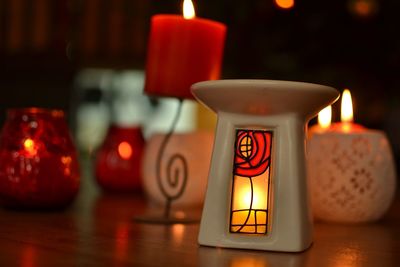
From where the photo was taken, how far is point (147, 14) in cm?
260

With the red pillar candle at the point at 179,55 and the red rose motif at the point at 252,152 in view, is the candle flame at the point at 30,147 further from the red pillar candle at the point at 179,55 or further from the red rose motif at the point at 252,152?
the red rose motif at the point at 252,152

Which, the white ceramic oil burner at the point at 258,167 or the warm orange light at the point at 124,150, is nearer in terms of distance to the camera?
the white ceramic oil burner at the point at 258,167

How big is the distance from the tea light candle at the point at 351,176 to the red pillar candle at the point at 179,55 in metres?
0.20

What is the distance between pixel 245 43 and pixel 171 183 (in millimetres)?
1685

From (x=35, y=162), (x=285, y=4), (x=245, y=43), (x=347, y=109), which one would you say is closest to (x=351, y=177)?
(x=347, y=109)

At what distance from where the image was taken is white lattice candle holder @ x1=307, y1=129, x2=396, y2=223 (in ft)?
2.64

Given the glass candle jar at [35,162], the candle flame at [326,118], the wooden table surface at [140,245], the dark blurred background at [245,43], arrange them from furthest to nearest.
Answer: the dark blurred background at [245,43]
the candle flame at [326,118]
the glass candle jar at [35,162]
the wooden table surface at [140,245]

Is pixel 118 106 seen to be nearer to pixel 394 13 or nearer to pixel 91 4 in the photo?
pixel 91 4

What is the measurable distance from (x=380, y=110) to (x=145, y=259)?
74.2 inches

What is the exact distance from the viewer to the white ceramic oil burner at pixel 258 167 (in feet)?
1.94

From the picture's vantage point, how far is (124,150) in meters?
1.09

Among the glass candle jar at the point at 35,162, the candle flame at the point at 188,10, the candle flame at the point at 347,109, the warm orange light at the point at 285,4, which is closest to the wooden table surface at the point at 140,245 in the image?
the glass candle jar at the point at 35,162

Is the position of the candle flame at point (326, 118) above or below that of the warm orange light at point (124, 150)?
above

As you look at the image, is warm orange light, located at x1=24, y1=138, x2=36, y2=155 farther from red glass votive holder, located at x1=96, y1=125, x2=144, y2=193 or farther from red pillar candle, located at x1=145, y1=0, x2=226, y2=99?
red glass votive holder, located at x1=96, y1=125, x2=144, y2=193
